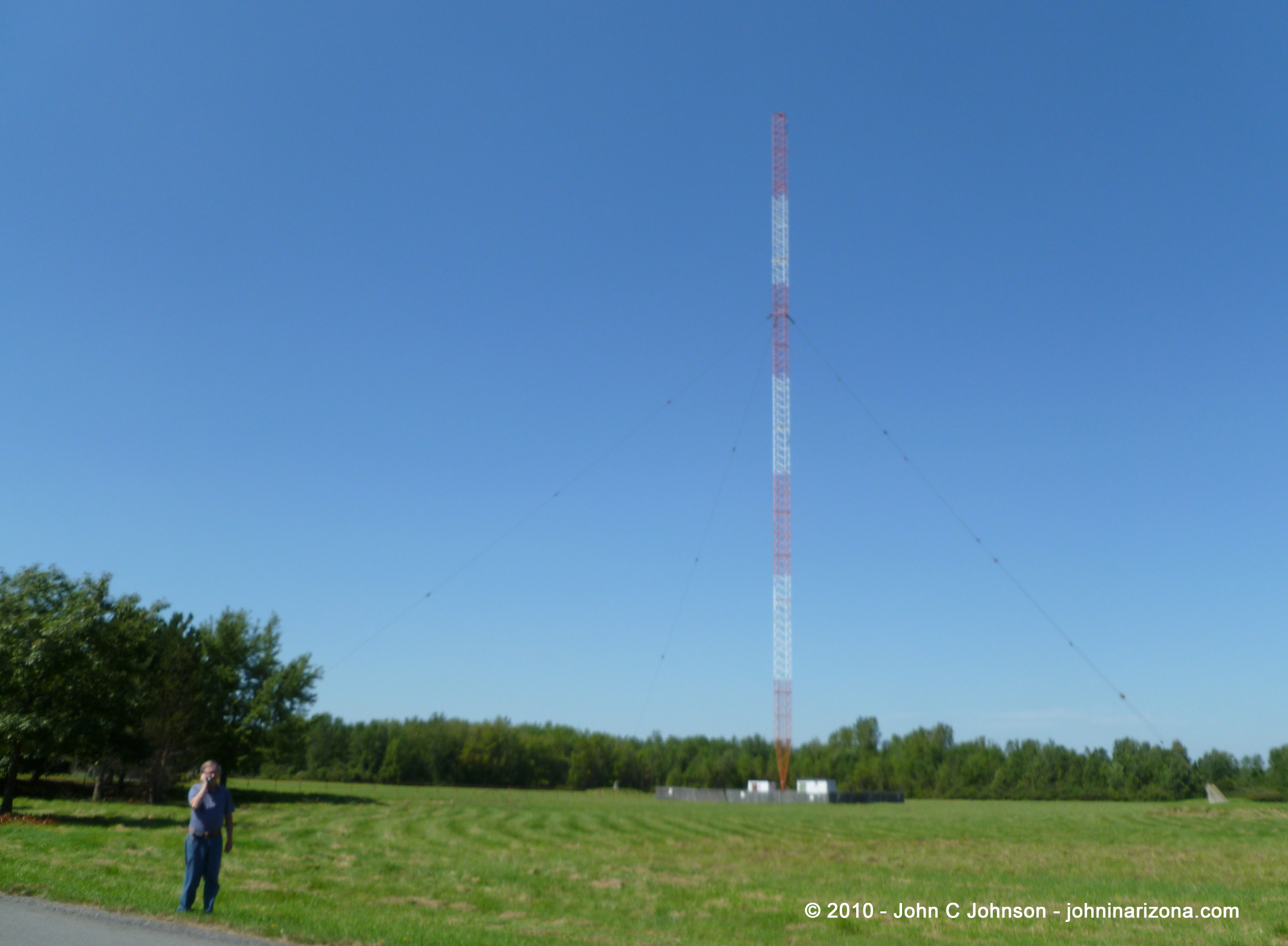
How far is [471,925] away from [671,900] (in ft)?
18.1

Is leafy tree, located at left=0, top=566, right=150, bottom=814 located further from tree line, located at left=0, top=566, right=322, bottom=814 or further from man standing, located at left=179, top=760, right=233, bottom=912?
man standing, located at left=179, top=760, right=233, bottom=912

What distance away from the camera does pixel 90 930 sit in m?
11.0

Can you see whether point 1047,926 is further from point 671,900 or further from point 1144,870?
point 1144,870

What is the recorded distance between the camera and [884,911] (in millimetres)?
16953

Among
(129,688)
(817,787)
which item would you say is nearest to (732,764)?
(817,787)

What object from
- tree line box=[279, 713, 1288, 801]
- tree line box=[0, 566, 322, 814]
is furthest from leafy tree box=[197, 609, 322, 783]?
tree line box=[279, 713, 1288, 801]

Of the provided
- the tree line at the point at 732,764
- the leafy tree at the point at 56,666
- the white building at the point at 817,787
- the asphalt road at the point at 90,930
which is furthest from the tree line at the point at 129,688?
the tree line at the point at 732,764

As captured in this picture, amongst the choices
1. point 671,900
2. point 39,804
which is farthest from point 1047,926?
point 39,804

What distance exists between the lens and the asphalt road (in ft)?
33.9

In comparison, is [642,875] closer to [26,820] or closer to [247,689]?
[26,820]

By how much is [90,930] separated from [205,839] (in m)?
2.02

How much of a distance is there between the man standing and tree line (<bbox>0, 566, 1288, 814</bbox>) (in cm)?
2289

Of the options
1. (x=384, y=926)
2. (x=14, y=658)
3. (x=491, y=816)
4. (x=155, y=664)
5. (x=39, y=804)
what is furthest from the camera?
(x=155, y=664)

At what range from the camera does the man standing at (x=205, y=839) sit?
502 inches
